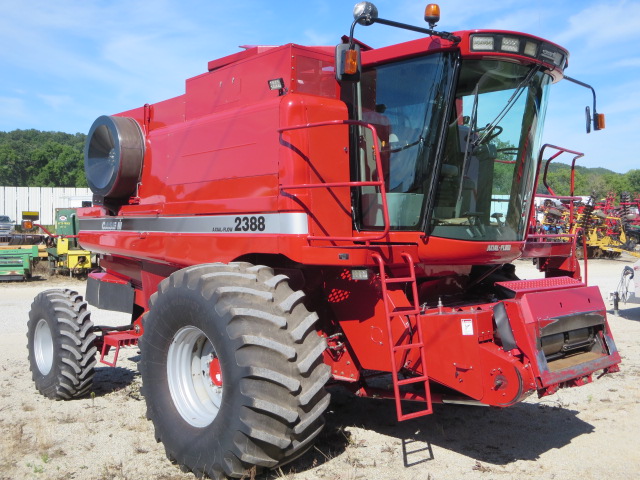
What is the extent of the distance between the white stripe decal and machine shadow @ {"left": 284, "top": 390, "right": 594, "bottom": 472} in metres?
1.66

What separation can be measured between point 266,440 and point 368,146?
7.63 ft

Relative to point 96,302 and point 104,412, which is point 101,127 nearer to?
point 96,302

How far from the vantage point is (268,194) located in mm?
4715

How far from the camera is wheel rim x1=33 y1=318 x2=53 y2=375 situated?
6.79 m

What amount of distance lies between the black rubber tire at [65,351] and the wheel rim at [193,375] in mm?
2079

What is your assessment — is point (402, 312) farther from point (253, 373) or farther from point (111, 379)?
point (111, 379)

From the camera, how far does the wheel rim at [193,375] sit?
462 cm

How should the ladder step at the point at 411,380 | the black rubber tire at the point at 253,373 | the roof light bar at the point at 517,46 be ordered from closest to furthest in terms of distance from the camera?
the black rubber tire at the point at 253,373 < the ladder step at the point at 411,380 < the roof light bar at the point at 517,46

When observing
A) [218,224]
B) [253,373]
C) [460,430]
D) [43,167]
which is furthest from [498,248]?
[43,167]

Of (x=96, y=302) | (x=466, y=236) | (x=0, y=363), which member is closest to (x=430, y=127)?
(x=466, y=236)

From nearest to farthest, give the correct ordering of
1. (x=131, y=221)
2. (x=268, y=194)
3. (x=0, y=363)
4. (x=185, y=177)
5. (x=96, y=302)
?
(x=268, y=194) < (x=185, y=177) < (x=131, y=221) < (x=96, y=302) < (x=0, y=363)

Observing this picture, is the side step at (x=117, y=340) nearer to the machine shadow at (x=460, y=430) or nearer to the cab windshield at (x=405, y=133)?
the machine shadow at (x=460, y=430)

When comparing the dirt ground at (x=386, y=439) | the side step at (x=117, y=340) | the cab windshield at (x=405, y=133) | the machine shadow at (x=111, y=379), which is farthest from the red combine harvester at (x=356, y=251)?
the machine shadow at (x=111, y=379)

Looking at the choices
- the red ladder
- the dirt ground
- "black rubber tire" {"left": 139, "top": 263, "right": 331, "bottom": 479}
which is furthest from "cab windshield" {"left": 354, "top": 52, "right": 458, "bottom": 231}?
the dirt ground
